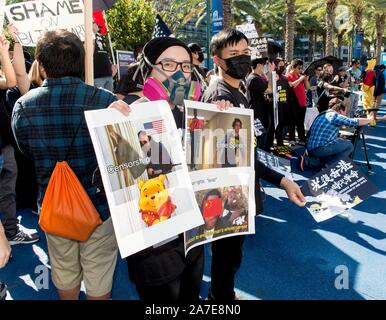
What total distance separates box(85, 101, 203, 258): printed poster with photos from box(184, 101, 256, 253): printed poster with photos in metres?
0.12

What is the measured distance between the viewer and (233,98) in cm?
215

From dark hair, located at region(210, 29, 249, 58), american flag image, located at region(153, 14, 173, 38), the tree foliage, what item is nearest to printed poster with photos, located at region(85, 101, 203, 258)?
dark hair, located at region(210, 29, 249, 58)

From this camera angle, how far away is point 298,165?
21.5 feet

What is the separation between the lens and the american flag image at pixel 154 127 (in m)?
1.62

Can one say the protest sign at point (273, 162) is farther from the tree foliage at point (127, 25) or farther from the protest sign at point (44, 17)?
the tree foliage at point (127, 25)

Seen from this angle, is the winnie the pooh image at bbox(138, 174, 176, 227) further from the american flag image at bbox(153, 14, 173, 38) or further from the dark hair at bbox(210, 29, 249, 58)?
the american flag image at bbox(153, 14, 173, 38)

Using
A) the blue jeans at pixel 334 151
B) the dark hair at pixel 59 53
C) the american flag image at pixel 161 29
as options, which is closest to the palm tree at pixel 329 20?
the blue jeans at pixel 334 151

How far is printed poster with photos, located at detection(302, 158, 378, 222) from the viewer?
8.20 ft

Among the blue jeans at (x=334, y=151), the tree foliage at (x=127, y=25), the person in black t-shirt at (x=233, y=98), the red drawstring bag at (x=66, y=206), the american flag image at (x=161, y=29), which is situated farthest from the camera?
the tree foliage at (x=127, y=25)

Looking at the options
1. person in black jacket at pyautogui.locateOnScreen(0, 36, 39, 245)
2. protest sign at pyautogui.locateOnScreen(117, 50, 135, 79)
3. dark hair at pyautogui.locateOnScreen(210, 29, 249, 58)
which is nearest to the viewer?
dark hair at pyautogui.locateOnScreen(210, 29, 249, 58)

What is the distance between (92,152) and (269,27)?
3524cm

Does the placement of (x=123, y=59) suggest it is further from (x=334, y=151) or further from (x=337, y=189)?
(x=337, y=189)

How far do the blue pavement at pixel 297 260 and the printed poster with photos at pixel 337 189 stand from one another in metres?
0.84
